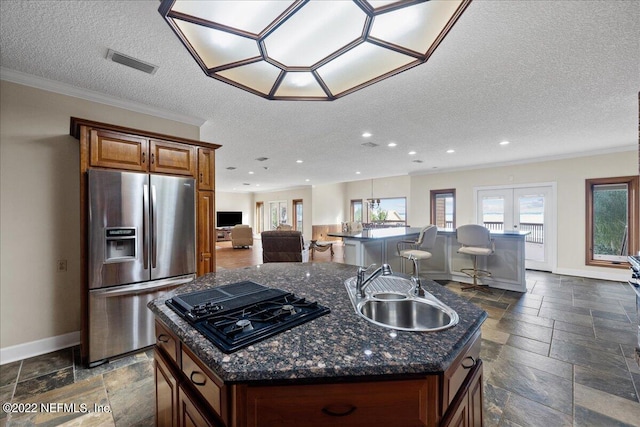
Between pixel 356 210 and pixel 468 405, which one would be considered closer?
pixel 468 405

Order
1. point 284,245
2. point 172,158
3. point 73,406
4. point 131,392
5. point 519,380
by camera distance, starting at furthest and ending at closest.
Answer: point 284,245 → point 172,158 → point 519,380 → point 131,392 → point 73,406

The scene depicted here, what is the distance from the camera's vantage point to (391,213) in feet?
33.5

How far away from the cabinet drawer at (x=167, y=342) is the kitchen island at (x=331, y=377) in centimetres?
1

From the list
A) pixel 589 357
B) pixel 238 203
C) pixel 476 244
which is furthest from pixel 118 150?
pixel 238 203

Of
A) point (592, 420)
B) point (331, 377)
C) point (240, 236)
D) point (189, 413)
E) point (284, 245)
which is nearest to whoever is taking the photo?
point (331, 377)

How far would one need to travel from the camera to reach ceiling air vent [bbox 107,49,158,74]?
6.59 feet

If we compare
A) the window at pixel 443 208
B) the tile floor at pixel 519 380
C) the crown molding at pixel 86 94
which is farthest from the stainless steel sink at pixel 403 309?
the window at pixel 443 208

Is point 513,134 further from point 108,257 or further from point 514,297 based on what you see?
A: point 108,257

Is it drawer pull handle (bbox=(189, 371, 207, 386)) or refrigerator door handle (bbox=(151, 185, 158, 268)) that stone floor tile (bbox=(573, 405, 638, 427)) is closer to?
drawer pull handle (bbox=(189, 371, 207, 386))

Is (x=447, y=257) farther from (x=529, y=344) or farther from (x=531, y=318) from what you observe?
(x=529, y=344)

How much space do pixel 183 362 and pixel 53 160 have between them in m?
2.68

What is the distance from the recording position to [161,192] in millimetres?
2570

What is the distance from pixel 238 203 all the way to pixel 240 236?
4311 mm

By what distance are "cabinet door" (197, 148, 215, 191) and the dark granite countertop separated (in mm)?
1942
